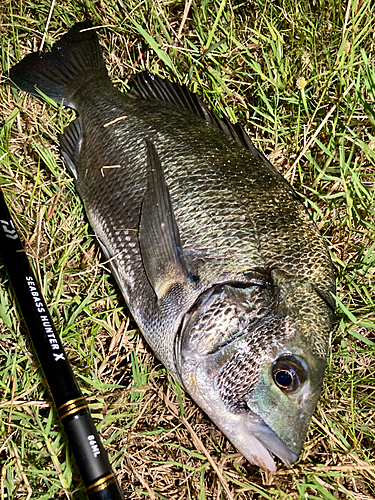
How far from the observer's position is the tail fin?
2.50 metres

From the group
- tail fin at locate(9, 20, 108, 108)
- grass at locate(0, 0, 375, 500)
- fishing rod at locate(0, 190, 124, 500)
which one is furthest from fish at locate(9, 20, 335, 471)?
fishing rod at locate(0, 190, 124, 500)

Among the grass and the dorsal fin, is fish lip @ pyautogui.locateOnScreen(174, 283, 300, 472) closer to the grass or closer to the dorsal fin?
the grass

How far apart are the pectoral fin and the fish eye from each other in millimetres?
517

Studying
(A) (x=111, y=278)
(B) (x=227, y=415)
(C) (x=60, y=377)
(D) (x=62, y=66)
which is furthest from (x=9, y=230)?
(B) (x=227, y=415)

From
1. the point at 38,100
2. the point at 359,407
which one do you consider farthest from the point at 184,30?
the point at 359,407

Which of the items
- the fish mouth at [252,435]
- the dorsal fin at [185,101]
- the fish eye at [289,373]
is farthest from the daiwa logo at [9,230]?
the fish eye at [289,373]

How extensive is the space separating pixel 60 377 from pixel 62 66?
72.2 inches

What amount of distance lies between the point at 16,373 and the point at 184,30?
237 centimetres

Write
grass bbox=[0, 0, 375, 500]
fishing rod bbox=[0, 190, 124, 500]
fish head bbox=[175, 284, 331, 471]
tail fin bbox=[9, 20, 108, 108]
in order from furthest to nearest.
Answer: tail fin bbox=[9, 20, 108, 108], grass bbox=[0, 0, 375, 500], fishing rod bbox=[0, 190, 124, 500], fish head bbox=[175, 284, 331, 471]

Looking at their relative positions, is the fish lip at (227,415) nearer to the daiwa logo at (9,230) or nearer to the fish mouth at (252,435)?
the fish mouth at (252,435)

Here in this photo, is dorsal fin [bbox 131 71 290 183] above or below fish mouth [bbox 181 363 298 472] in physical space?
above

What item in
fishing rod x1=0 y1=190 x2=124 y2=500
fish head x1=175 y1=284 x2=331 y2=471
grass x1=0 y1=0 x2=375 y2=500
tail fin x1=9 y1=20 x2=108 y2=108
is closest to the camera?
fish head x1=175 y1=284 x2=331 y2=471

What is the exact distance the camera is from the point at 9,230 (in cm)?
219

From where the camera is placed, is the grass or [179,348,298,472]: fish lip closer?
[179,348,298,472]: fish lip
